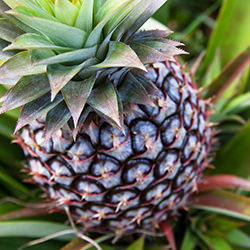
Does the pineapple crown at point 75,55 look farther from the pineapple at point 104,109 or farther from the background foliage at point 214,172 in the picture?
the background foliage at point 214,172

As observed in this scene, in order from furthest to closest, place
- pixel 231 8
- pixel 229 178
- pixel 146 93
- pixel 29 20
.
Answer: pixel 231 8, pixel 229 178, pixel 146 93, pixel 29 20

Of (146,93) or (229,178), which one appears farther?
(229,178)

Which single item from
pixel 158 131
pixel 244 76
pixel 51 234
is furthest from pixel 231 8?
pixel 51 234

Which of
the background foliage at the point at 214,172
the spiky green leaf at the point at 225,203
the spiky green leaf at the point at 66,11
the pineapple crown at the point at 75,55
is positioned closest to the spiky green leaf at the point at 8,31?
the pineapple crown at the point at 75,55

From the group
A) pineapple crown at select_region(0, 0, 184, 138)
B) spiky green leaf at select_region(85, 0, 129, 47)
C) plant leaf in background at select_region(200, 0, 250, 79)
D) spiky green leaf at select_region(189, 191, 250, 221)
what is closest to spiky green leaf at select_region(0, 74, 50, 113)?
pineapple crown at select_region(0, 0, 184, 138)

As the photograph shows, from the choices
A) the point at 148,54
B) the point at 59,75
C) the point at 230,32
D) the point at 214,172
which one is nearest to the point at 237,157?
the point at 214,172

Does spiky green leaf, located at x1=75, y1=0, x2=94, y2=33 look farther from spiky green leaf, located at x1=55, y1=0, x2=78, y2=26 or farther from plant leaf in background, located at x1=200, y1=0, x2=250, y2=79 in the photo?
plant leaf in background, located at x1=200, y1=0, x2=250, y2=79

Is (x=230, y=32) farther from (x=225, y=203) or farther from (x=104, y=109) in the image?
(x=104, y=109)

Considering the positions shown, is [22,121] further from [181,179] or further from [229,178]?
[229,178]
